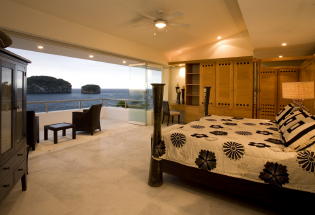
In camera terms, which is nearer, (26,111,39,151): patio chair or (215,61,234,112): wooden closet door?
(26,111,39,151): patio chair

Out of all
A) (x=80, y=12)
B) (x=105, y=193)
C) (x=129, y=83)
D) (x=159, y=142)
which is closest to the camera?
(x=105, y=193)

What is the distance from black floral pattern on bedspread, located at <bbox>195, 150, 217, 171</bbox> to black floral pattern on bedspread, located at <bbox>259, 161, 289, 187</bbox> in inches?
18.7

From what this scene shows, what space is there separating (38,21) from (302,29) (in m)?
5.01

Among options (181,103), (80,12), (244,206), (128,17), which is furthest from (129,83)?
(244,206)

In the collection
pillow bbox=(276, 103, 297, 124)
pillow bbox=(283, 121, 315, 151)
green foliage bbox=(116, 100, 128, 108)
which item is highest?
green foliage bbox=(116, 100, 128, 108)

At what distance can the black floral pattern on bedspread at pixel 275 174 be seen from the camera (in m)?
1.81

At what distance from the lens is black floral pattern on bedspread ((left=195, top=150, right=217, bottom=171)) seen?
7.14ft

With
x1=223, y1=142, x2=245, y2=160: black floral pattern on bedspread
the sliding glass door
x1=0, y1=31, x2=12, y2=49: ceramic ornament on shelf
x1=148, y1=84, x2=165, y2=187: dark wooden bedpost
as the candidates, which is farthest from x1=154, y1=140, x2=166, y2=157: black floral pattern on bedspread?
the sliding glass door

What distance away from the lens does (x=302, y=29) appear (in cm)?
393

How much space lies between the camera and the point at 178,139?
2439mm

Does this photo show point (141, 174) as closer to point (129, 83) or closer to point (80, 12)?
point (80, 12)

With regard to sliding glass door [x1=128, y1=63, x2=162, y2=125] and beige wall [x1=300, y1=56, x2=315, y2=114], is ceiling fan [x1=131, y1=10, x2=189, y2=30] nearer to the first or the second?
sliding glass door [x1=128, y1=63, x2=162, y2=125]

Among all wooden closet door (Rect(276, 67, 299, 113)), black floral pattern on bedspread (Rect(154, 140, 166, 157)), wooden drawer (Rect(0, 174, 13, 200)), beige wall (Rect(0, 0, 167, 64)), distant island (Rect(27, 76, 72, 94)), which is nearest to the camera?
wooden drawer (Rect(0, 174, 13, 200))

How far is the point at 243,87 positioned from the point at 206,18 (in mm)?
2423
